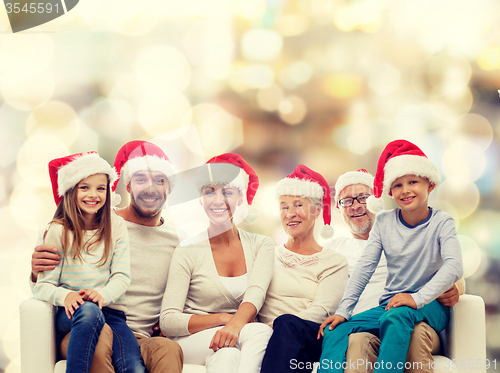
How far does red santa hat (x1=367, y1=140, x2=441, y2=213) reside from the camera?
1.64 metres

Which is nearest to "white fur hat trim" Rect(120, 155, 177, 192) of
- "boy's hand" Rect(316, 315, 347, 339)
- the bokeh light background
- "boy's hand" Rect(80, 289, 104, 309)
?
the bokeh light background

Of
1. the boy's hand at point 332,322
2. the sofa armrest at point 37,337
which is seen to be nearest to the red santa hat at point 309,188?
the boy's hand at point 332,322

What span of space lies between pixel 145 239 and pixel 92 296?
0.38 metres

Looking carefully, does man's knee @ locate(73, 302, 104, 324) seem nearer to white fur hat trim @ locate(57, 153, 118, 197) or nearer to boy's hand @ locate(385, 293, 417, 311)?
white fur hat trim @ locate(57, 153, 118, 197)

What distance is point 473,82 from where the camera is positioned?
2.28 meters

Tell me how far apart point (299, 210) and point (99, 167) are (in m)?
0.85

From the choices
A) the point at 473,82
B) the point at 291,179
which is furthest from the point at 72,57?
the point at 473,82

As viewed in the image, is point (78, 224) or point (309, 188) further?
point (309, 188)

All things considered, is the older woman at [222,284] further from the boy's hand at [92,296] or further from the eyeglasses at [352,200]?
Result: the eyeglasses at [352,200]

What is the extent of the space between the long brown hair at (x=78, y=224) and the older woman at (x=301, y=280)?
2.30 ft

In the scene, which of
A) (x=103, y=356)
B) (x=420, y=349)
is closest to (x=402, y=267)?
(x=420, y=349)

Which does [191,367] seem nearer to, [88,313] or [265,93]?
[88,313]

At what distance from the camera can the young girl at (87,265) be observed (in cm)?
144

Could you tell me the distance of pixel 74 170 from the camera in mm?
1721
